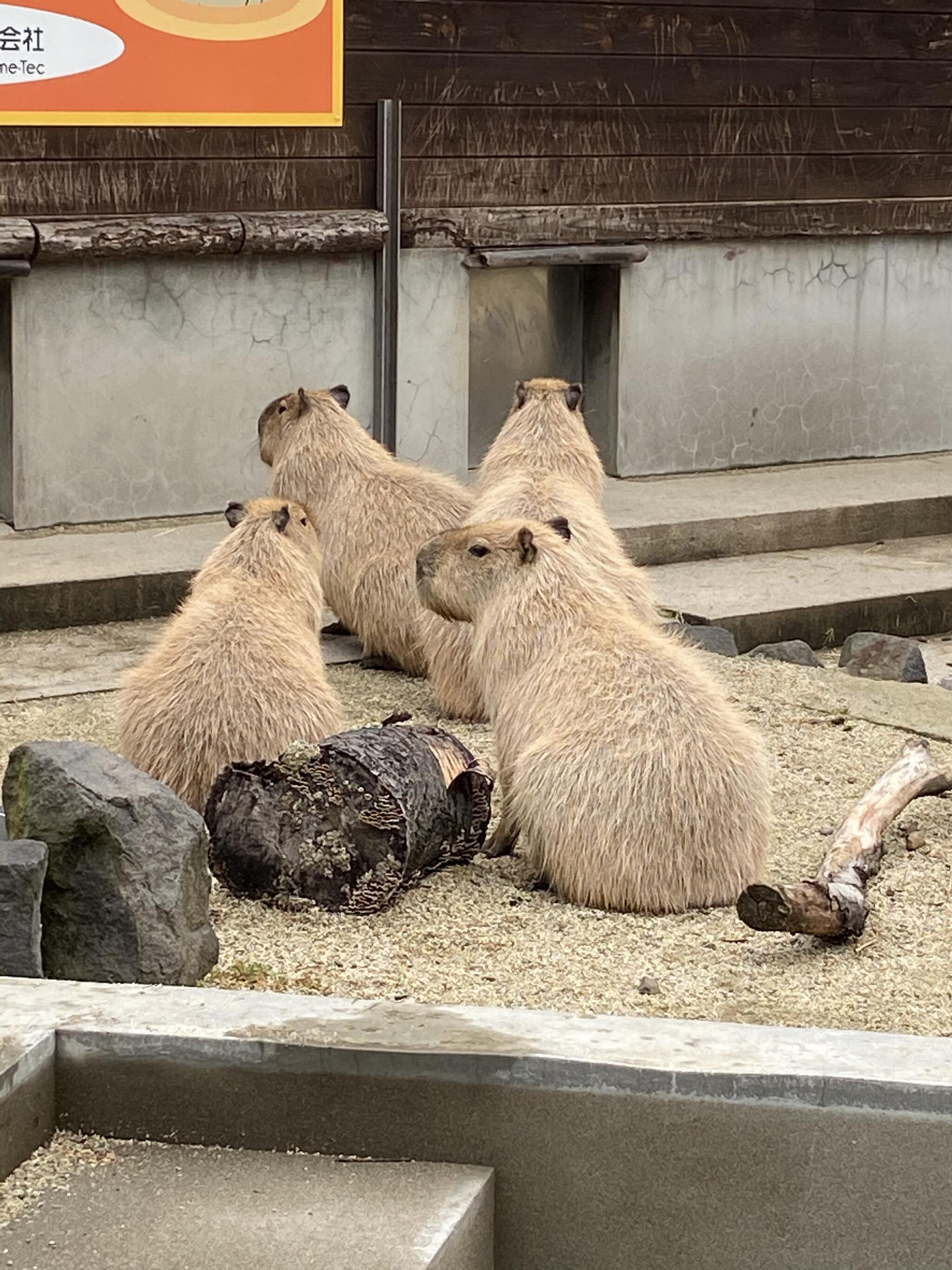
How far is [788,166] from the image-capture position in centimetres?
962

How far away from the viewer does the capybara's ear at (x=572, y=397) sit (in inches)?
263

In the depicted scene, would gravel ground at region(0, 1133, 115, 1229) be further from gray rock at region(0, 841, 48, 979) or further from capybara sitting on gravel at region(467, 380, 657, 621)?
capybara sitting on gravel at region(467, 380, 657, 621)

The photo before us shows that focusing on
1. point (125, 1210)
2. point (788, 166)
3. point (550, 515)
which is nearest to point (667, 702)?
point (550, 515)

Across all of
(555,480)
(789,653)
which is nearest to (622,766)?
(555,480)

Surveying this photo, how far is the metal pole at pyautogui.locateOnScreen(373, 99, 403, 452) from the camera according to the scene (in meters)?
8.38

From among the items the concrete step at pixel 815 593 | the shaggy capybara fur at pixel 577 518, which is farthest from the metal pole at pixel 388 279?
the shaggy capybara fur at pixel 577 518

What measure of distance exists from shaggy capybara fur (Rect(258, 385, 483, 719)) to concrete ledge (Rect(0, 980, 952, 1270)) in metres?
3.26

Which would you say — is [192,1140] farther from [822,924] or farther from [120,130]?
[120,130]

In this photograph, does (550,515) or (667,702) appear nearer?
(667,702)

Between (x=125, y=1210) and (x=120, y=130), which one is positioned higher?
(x=120, y=130)

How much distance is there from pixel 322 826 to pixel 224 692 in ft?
1.83

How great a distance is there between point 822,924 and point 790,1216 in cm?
125

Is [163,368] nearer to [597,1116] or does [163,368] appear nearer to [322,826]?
[322,826]

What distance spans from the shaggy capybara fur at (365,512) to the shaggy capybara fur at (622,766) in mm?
1498
